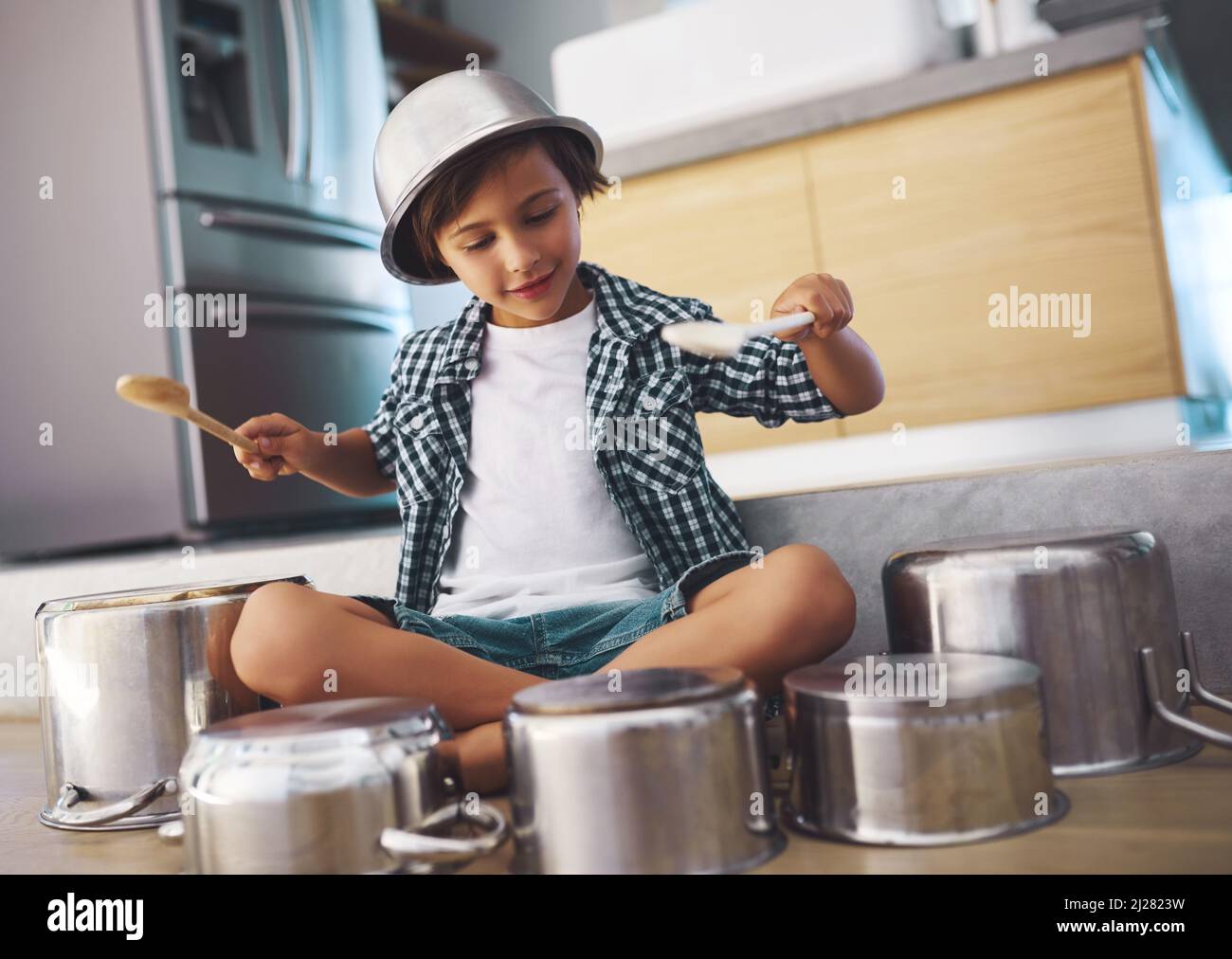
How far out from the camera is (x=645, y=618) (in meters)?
0.97

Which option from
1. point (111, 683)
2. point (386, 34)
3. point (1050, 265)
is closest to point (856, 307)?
point (1050, 265)

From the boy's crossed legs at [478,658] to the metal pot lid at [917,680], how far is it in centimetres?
8

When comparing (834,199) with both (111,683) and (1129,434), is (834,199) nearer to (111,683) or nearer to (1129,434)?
(1129,434)

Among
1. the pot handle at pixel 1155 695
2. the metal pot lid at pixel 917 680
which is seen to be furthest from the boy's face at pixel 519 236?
the pot handle at pixel 1155 695

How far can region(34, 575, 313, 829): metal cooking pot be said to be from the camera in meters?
0.92

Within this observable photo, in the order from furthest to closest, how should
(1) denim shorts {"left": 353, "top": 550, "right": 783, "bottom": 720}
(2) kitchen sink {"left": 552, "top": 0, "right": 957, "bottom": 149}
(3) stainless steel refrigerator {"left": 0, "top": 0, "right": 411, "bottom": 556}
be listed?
(3) stainless steel refrigerator {"left": 0, "top": 0, "right": 411, "bottom": 556}
(2) kitchen sink {"left": 552, "top": 0, "right": 957, "bottom": 149}
(1) denim shorts {"left": 353, "top": 550, "right": 783, "bottom": 720}

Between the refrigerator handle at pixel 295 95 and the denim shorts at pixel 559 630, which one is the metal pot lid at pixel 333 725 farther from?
the refrigerator handle at pixel 295 95

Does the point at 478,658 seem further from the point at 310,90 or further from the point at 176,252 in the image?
the point at 310,90

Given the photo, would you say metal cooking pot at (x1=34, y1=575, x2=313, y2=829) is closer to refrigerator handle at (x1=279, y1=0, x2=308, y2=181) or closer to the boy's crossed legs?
the boy's crossed legs

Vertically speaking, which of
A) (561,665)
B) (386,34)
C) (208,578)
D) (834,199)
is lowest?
(561,665)

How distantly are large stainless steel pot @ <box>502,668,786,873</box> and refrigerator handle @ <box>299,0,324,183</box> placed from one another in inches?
60.2

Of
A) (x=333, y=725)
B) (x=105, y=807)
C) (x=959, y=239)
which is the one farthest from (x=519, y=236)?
(x=959, y=239)

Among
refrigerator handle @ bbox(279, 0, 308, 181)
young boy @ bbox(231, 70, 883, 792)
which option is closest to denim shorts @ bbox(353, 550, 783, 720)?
young boy @ bbox(231, 70, 883, 792)

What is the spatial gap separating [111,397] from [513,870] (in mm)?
1427
